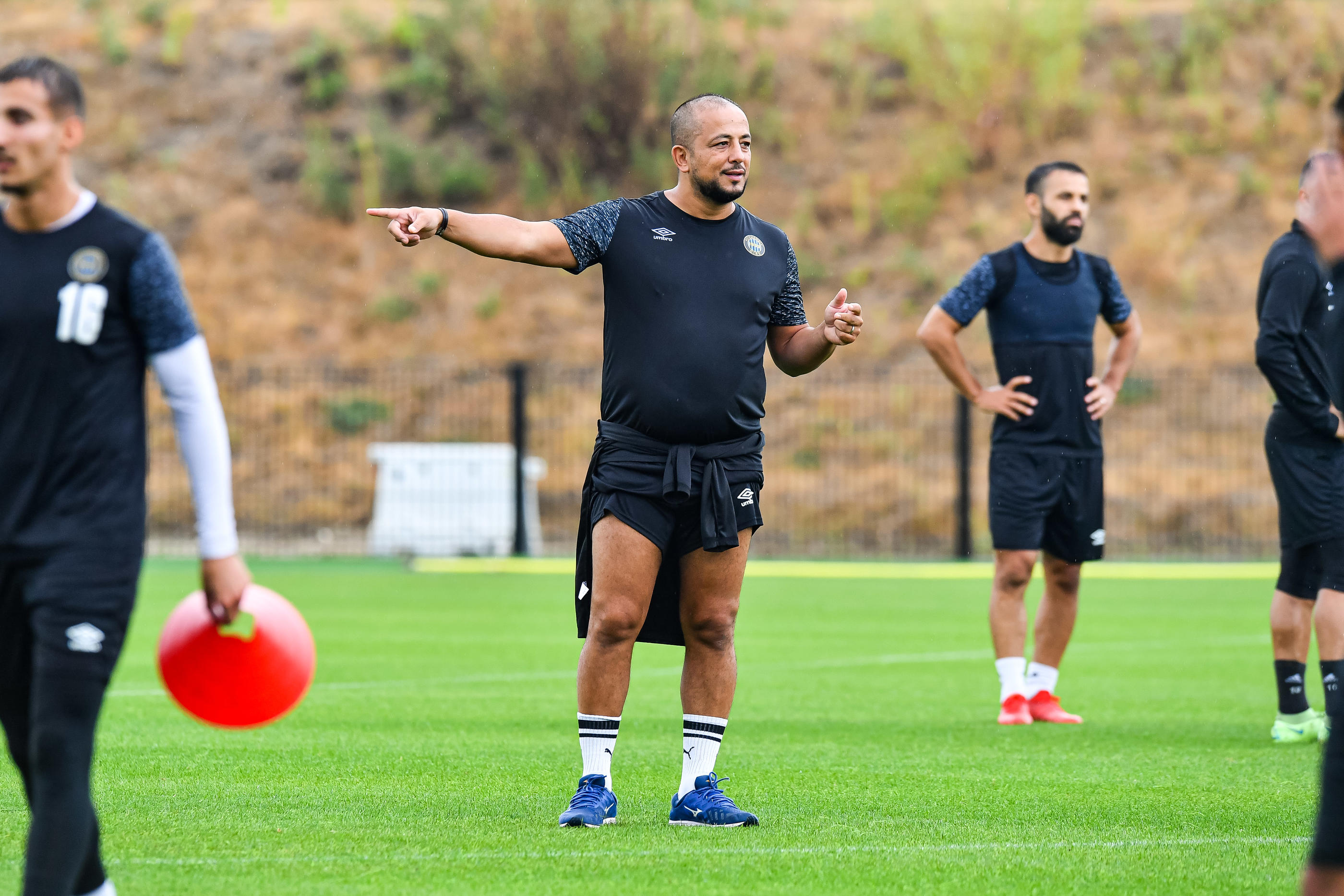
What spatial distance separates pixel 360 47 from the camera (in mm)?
37500

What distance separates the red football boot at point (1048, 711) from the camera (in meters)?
8.94

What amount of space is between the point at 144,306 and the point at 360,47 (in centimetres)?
3475

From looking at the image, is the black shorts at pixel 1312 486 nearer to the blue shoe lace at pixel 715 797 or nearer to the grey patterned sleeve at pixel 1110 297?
the grey patterned sleeve at pixel 1110 297

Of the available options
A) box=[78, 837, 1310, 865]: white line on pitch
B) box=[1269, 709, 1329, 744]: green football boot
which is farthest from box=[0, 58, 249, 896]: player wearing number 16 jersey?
box=[1269, 709, 1329, 744]: green football boot

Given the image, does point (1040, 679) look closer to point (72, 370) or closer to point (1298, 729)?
point (1298, 729)

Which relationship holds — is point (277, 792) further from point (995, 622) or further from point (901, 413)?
point (901, 413)

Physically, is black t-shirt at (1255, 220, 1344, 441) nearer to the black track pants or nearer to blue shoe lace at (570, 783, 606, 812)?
blue shoe lace at (570, 783, 606, 812)

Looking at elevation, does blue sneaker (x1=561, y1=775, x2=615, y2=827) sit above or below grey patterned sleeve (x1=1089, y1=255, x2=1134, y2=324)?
below

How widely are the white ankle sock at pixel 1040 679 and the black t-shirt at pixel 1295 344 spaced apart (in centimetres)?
184

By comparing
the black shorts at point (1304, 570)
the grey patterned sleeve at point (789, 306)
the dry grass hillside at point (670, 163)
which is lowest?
the black shorts at point (1304, 570)

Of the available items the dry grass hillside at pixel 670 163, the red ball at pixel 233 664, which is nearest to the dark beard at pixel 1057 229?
the red ball at pixel 233 664

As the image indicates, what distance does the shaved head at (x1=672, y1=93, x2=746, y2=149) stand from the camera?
6105 mm

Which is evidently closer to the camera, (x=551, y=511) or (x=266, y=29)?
(x=551, y=511)

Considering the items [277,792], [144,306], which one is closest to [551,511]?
[277,792]
